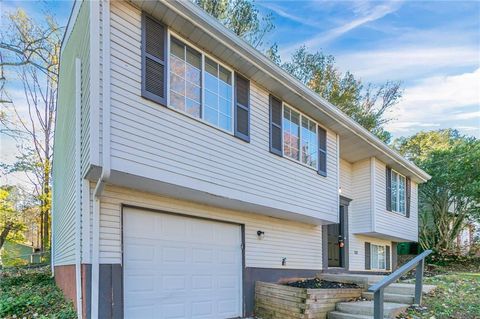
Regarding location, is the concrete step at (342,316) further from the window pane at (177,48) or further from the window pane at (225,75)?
the window pane at (177,48)

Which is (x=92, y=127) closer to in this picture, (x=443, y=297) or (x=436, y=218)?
(x=443, y=297)

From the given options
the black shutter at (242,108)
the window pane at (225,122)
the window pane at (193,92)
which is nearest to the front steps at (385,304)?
the black shutter at (242,108)

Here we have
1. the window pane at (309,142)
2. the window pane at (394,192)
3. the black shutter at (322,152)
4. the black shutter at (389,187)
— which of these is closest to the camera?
the window pane at (309,142)

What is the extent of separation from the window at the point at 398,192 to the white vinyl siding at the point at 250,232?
4.46 metres

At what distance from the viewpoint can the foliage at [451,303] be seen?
247 inches

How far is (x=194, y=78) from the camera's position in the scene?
6.12 metres

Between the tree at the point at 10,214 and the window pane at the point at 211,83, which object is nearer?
the window pane at the point at 211,83

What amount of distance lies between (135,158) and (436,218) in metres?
18.1

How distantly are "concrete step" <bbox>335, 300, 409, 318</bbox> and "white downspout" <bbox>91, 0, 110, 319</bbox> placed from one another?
4.53 m

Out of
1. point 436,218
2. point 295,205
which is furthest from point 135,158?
point 436,218

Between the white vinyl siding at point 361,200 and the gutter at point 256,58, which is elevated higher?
the gutter at point 256,58

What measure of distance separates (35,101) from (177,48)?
1818 centimetres

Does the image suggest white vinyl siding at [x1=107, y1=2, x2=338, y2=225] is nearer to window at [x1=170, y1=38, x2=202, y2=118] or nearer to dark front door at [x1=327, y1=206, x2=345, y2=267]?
window at [x1=170, y1=38, x2=202, y2=118]

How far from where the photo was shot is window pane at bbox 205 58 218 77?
6414 mm
